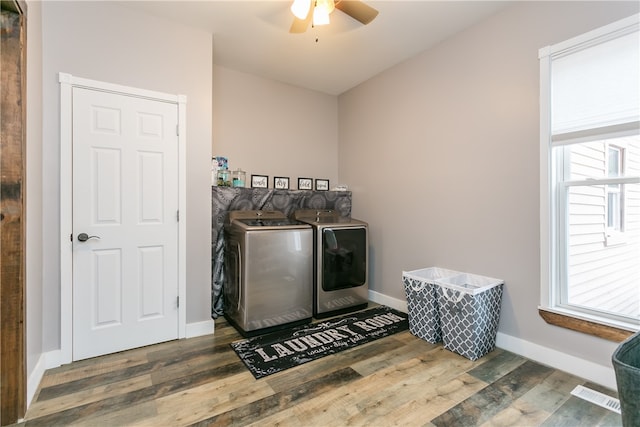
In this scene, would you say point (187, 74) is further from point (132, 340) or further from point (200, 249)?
point (132, 340)

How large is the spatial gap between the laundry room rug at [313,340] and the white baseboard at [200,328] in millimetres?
365

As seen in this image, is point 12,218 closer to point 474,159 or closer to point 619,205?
point 474,159

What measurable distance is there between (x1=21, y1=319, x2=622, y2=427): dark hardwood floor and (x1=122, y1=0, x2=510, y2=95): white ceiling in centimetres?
271

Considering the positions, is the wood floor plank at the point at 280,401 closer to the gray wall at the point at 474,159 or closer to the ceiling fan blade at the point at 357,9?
the gray wall at the point at 474,159

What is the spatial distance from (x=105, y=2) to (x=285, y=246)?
7.81 ft

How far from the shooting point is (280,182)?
3.69 meters

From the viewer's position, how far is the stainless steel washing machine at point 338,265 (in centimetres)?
300

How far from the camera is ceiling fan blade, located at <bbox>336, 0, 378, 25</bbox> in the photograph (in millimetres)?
2037

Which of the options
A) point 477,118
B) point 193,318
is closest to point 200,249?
point 193,318

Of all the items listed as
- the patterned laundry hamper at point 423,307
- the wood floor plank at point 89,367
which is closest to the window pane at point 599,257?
the patterned laundry hamper at point 423,307

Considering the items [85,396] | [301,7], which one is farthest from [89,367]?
[301,7]

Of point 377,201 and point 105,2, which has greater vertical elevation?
point 105,2

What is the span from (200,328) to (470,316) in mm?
2228

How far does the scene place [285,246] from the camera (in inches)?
108
